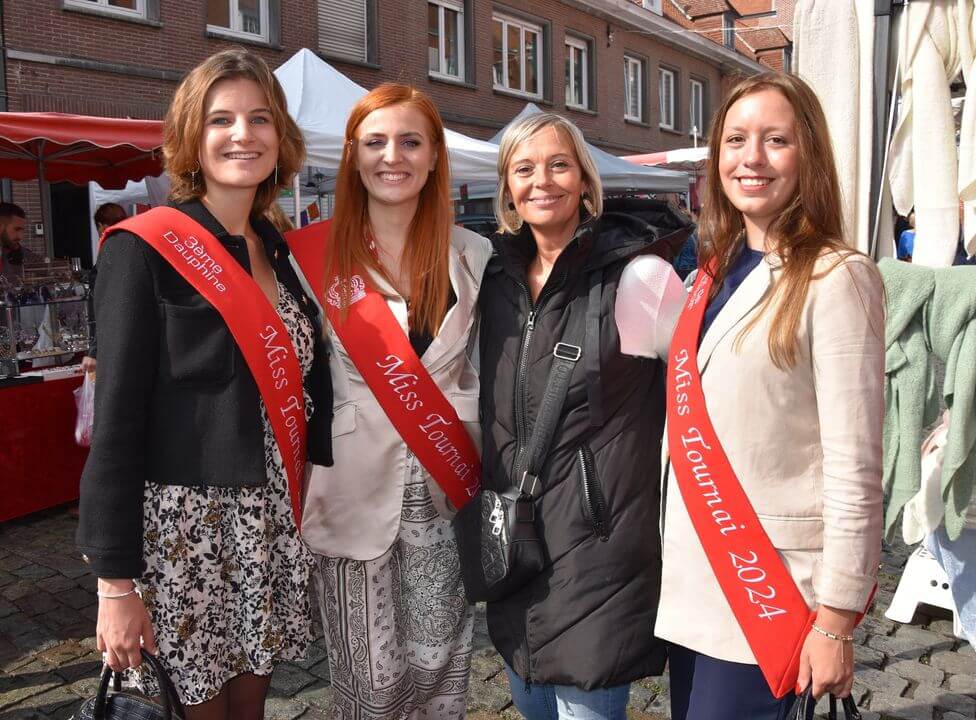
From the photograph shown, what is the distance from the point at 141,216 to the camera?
1.84 metres

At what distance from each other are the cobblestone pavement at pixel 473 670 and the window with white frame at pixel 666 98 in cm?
2011

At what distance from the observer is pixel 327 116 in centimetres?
736

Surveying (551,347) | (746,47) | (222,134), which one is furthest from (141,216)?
(746,47)

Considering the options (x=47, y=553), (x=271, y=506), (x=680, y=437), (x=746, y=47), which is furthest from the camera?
(x=746, y=47)

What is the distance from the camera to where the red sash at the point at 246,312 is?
71.7 inches

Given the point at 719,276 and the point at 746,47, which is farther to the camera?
the point at 746,47

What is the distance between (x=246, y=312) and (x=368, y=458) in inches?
19.4

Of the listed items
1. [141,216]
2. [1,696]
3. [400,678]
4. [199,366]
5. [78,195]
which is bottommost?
[1,696]

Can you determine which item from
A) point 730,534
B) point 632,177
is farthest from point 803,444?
point 632,177

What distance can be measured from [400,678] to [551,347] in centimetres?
99

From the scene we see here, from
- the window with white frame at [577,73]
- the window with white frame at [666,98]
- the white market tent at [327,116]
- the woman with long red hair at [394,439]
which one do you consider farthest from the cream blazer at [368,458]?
the window with white frame at [666,98]

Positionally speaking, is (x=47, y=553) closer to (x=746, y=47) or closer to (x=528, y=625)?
(x=528, y=625)

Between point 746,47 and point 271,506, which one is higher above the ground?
point 746,47

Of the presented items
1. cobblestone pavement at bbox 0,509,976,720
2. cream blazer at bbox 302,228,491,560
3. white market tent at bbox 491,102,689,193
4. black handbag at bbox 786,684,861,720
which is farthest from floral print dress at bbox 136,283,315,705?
white market tent at bbox 491,102,689,193
